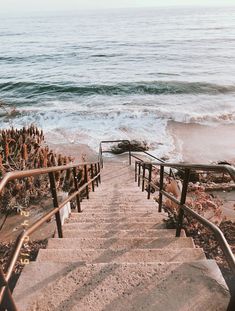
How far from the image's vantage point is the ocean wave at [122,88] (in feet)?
94.6

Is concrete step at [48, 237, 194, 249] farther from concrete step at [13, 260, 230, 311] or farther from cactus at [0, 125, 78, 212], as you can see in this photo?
cactus at [0, 125, 78, 212]

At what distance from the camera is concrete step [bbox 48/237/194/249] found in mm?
3416

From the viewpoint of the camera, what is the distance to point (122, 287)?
7.64 ft

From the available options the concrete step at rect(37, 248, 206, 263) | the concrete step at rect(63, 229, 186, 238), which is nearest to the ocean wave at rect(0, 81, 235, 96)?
the concrete step at rect(63, 229, 186, 238)

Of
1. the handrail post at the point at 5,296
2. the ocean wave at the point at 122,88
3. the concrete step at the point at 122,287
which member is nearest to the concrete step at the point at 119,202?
the concrete step at the point at 122,287

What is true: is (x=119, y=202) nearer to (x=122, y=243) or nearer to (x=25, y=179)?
(x=25, y=179)

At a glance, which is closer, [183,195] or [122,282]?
[122,282]

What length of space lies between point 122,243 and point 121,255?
379mm

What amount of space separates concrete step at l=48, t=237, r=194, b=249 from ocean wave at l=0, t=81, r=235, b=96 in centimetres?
2580

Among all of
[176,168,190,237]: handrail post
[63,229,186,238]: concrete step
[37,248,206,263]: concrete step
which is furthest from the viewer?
[63,229,186,238]: concrete step

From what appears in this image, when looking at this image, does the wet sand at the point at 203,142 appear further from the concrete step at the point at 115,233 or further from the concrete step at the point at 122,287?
the concrete step at the point at 122,287

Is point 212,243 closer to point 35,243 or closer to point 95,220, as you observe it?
point 95,220

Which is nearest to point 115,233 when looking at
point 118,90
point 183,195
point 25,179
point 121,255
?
point 121,255

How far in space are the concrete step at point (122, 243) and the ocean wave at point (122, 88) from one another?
2580 centimetres
